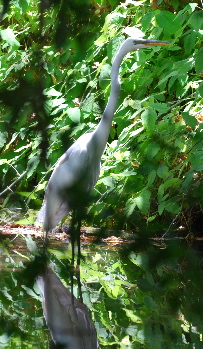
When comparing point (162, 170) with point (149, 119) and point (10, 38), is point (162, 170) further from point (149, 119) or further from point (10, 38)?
point (10, 38)

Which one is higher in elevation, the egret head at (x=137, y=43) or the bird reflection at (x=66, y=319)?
the egret head at (x=137, y=43)

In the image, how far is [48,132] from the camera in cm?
83

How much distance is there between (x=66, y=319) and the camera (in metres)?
2.06

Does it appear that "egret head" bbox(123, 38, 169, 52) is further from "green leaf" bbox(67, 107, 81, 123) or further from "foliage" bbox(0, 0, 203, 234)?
"green leaf" bbox(67, 107, 81, 123)

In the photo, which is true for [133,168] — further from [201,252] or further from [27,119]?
[27,119]

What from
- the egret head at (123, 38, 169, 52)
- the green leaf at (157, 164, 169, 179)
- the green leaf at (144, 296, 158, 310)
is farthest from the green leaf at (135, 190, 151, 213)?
the green leaf at (144, 296, 158, 310)

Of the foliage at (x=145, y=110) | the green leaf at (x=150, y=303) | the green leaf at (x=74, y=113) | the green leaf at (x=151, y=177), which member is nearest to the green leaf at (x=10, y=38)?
the foliage at (x=145, y=110)

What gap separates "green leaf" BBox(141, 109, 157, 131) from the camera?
3.37 metres

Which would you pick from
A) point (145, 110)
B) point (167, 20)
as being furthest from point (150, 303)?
point (145, 110)

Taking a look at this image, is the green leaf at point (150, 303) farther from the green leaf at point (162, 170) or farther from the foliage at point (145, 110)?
the green leaf at point (162, 170)

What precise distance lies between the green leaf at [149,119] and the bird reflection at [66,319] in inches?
45.8

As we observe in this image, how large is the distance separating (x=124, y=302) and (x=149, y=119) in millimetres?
1361

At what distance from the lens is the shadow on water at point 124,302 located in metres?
1.41

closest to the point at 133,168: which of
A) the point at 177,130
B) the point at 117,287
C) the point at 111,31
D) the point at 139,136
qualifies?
the point at 139,136
